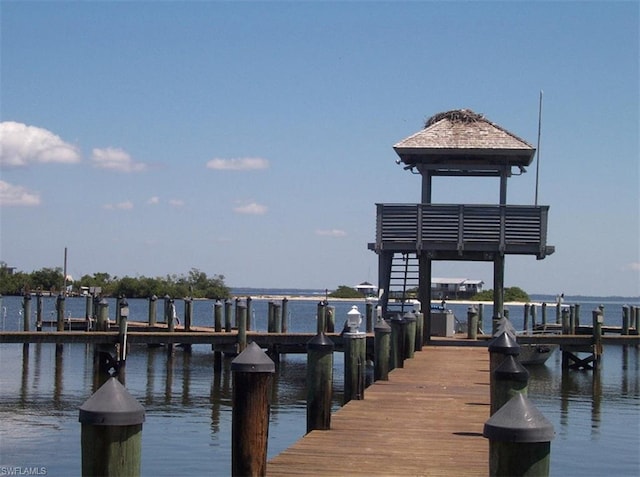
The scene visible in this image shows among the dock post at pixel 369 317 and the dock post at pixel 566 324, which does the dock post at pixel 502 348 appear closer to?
the dock post at pixel 369 317

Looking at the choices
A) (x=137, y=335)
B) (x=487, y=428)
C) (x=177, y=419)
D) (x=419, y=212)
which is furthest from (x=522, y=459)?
(x=137, y=335)

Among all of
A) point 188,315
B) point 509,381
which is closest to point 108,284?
point 188,315

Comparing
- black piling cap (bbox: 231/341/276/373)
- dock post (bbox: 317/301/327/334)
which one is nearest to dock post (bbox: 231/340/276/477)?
black piling cap (bbox: 231/341/276/373)

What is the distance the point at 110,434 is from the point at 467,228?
854 inches

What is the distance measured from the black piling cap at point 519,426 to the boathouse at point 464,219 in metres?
21.0

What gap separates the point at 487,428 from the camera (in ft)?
21.3

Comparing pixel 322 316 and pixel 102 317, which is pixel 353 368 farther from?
pixel 102 317

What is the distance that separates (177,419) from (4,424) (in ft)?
12.0

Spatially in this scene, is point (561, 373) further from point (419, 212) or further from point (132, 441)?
point (132, 441)

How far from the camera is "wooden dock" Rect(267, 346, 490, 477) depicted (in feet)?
33.4

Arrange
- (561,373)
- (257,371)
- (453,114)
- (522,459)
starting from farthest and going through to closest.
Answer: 1. (561,373)
2. (453,114)
3. (257,371)
4. (522,459)

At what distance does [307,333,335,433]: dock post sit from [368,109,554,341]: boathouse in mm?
15117

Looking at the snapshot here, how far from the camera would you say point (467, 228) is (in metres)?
27.5

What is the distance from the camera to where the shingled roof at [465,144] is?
27.7 m
